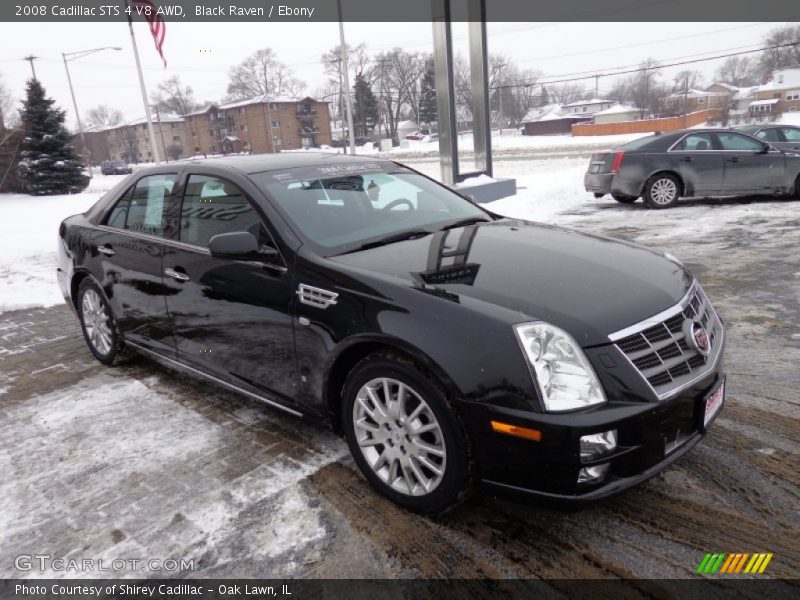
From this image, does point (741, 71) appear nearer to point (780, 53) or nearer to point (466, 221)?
point (780, 53)

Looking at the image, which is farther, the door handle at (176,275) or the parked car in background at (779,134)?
the parked car in background at (779,134)

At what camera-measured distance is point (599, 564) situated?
231 centimetres

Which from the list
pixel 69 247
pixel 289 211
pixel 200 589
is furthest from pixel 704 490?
pixel 69 247

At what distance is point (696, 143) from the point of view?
10828 millimetres

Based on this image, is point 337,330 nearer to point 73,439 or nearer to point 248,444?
point 248,444

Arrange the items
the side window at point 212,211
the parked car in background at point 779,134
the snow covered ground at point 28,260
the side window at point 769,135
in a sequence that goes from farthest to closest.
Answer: the side window at point 769,135, the parked car in background at point 779,134, the snow covered ground at point 28,260, the side window at point 212,211

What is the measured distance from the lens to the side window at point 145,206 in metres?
4.09

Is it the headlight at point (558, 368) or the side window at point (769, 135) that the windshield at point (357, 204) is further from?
the side window at point (769, 135)

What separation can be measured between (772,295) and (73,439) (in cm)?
591

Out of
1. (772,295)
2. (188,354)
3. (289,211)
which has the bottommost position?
(772,295)

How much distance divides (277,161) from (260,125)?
241 feet

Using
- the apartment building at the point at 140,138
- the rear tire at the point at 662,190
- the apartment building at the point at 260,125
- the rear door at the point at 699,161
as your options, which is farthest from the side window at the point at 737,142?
the apartment building at the point at 140,138

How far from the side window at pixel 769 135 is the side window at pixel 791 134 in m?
0.14

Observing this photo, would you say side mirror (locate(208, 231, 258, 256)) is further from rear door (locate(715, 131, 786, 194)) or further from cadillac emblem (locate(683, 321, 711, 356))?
rear door (locate(715, 131, 786, 194))
